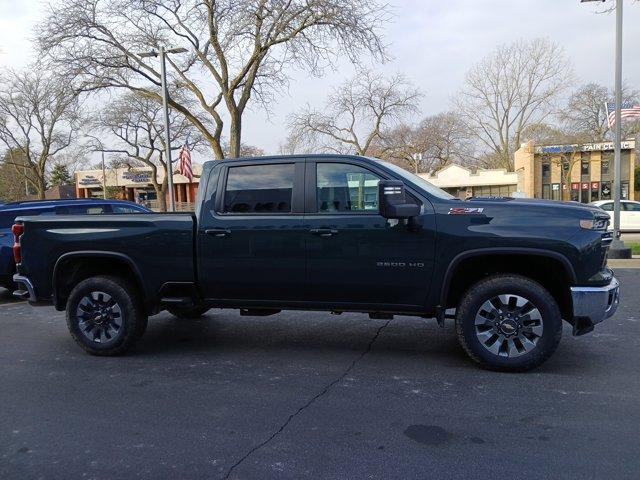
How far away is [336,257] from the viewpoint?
4754mm

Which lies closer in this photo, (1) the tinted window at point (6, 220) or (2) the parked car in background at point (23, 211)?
(2) the parked car in background at point (23, 211)

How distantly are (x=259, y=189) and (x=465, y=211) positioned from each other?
1973 mm

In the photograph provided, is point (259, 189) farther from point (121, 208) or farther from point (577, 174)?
point (577, 174)

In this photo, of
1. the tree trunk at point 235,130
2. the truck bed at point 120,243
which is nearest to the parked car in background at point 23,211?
the truck bed at point 120,243

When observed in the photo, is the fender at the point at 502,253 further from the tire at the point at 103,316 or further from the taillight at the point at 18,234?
the taillight at the point at 18,234

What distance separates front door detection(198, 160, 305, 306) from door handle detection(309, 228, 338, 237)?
13cm

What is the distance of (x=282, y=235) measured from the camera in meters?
4.85

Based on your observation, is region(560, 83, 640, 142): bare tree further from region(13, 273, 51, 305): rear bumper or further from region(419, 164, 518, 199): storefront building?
Result: region(13, 273, 51, 305): rear bumper

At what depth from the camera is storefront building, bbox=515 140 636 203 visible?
43156mm

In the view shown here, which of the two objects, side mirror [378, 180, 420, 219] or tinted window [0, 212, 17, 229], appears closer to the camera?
side mirror [378, 180, 420, 219]

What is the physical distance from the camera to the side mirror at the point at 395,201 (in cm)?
434

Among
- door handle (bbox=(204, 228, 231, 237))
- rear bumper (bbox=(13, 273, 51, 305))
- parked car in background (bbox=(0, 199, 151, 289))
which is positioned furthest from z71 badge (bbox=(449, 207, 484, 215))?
parked car in background (bbox=(0, 199, 151, 289))

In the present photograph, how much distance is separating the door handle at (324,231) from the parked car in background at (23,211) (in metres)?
4.30

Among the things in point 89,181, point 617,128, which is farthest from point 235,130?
point 89,181
